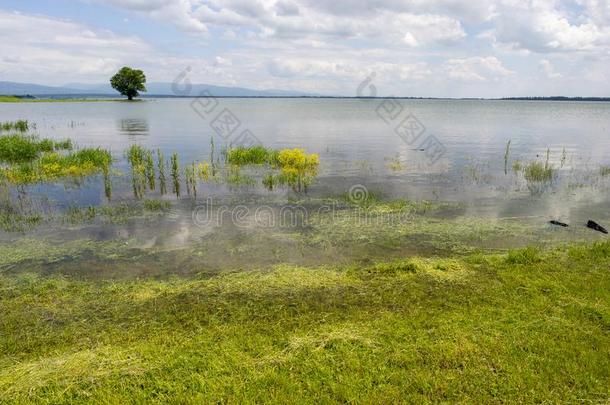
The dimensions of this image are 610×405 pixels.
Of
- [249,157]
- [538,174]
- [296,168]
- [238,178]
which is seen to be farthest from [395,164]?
[238,178]

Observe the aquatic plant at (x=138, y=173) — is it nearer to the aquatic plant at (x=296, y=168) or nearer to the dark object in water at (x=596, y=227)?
the aquatic plant at (x=296, y=168)

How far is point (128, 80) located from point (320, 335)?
18089cm

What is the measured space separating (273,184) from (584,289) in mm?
18014

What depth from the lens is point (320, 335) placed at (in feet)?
28.3

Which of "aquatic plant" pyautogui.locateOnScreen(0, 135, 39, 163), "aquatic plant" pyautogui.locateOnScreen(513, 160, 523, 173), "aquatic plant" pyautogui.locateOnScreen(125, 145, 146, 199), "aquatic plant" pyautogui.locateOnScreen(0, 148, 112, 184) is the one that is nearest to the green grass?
"aquatic plant" pyautogui.locateOnScreen(0, 135, 39, 163)

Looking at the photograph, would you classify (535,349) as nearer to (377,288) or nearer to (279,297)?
(377,288)

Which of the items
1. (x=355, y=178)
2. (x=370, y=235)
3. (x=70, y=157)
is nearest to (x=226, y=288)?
(x=370, y=235)

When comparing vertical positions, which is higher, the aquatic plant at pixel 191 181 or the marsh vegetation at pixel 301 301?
the aquatic plant at pixel 191 181

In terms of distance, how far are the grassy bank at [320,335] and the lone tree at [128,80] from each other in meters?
172

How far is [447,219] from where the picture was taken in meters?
18.5

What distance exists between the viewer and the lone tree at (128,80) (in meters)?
162

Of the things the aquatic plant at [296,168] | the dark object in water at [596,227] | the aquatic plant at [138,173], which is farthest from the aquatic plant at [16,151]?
the dark object in water at [596,227]

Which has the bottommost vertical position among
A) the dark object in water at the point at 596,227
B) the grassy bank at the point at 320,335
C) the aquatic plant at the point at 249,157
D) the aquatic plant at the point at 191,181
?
the grassy bank at the point at 320,335

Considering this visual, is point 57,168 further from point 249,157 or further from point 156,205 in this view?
point 249,157
